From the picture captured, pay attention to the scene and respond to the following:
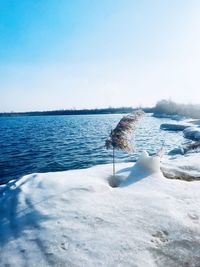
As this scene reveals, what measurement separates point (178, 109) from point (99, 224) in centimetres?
11314

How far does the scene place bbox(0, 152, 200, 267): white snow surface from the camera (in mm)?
4461

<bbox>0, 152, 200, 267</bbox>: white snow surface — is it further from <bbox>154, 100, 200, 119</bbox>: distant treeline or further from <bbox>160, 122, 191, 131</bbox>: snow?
<bbox>154, 100, 200, 119</bbox>: distant treeline

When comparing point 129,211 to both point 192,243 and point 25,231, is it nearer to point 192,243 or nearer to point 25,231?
point 192,243

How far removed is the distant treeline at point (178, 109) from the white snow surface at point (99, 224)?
271 feet

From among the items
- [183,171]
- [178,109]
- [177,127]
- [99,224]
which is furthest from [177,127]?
[178,109]

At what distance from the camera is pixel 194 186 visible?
27.5 feet

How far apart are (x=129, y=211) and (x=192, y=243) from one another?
5.90 ft

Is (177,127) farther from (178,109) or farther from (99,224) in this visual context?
(178,109)

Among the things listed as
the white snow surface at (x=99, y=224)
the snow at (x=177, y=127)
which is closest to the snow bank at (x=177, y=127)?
the snow at (x=177, y=127)

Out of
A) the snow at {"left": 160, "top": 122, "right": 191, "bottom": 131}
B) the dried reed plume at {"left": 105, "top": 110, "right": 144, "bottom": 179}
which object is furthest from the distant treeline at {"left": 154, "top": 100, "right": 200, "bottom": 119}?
the dried reed plume at {"left": 105, "top": 110, "right": 144, "bottom": 179}

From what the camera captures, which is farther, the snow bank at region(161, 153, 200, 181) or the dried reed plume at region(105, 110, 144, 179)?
the dried reed plume at region(105, 110, 144, 179)

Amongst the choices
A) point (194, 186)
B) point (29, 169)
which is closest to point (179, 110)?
point (29, 169)

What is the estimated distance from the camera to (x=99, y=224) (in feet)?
18.3

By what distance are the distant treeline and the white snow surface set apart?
82610 millimetres
